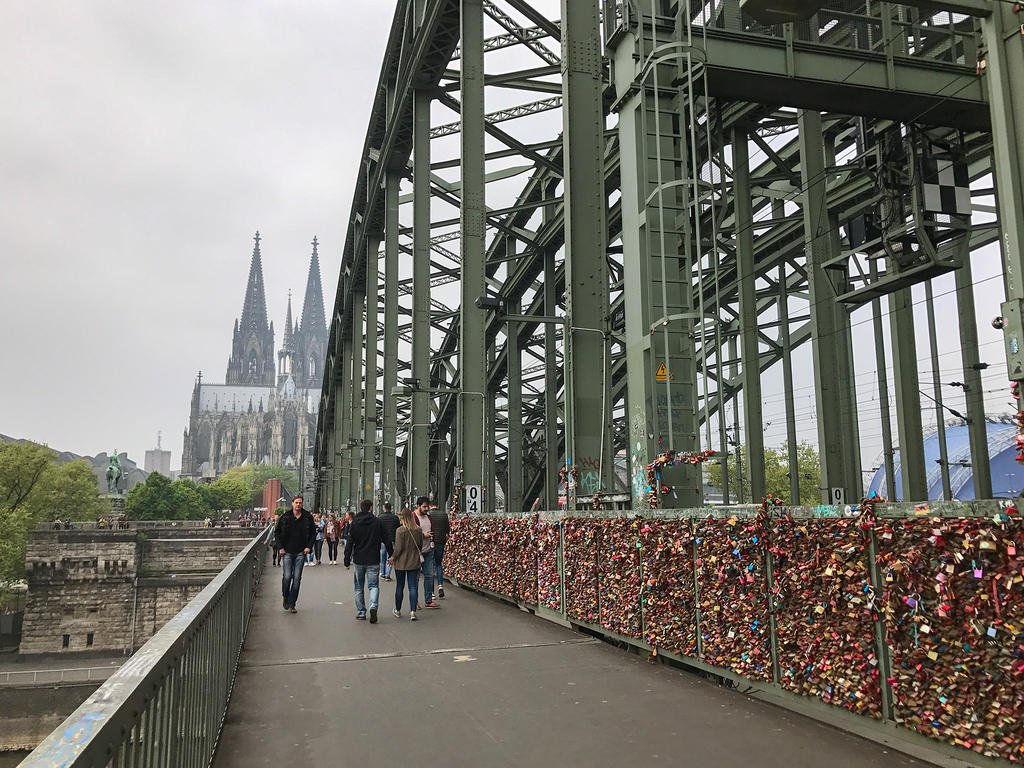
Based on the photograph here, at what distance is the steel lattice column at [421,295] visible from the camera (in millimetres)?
24719

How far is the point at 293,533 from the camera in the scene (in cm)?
1344

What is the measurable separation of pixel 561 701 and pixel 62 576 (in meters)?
60.0

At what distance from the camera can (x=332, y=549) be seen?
28.1 meters

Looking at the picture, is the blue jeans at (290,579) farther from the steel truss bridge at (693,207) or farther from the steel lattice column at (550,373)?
the steel lattice column at (550,373)

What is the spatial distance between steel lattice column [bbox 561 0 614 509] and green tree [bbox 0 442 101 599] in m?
59.2

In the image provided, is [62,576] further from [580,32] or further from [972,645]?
[972,645]

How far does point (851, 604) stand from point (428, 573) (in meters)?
9.20

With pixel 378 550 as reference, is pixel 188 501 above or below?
above

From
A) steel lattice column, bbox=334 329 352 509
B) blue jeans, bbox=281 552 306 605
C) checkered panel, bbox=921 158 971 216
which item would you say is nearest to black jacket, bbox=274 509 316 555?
blue jeans, bbox=281 552 306 605

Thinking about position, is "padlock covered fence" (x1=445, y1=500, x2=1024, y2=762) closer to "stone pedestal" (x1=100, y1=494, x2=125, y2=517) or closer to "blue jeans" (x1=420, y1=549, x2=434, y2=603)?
"blue jeans" (x1=420, y1=549, x2=434, y2=603)

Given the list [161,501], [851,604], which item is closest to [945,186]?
[851,604]

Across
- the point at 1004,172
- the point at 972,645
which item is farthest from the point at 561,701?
the point at 1004,172

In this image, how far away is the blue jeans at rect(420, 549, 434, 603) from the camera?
13.4 meters

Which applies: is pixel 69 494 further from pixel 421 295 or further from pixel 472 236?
pixel 472 236
